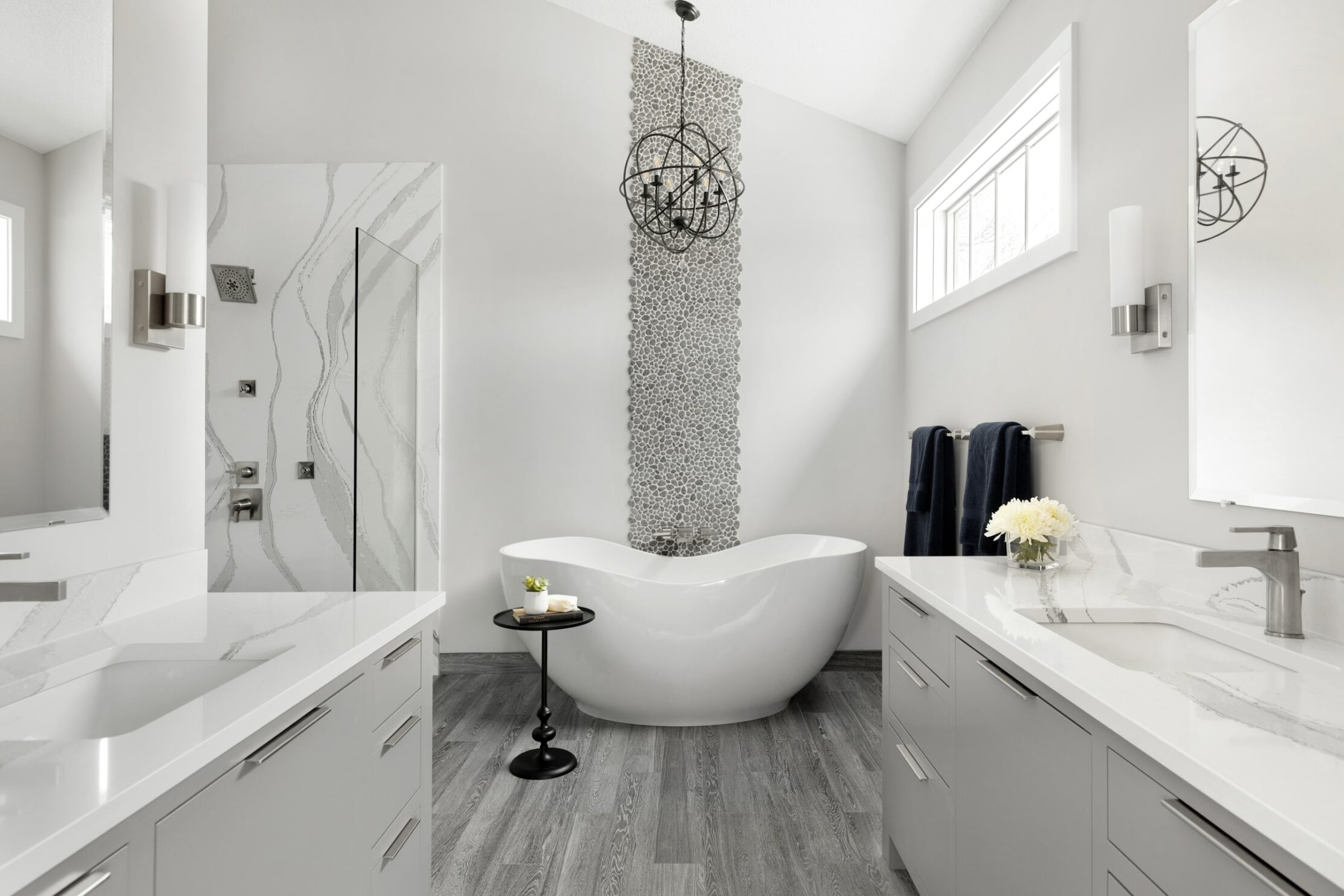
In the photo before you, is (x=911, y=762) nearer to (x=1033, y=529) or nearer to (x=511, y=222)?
(x=1033, y=529)

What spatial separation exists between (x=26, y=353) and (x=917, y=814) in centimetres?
204

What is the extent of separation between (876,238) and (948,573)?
239 cm

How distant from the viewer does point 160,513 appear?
155 centimetres

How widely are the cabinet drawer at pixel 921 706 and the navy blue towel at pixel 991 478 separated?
58cm

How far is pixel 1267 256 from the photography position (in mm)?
1309

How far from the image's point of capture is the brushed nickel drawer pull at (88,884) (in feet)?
2.15

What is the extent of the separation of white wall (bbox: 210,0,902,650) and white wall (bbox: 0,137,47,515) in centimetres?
236

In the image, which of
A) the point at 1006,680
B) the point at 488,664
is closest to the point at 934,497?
the point at 1006,680

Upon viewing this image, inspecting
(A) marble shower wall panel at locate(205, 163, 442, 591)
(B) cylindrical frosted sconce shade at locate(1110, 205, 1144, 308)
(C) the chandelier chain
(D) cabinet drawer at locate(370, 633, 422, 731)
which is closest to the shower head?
(A) marble shower wall panel at locate(205, 163, 442, 591)

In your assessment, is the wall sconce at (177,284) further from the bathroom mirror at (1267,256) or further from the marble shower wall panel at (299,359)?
the bathroom mirror at (1267,256)

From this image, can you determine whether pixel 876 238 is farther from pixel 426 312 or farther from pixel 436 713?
pixel 436 713

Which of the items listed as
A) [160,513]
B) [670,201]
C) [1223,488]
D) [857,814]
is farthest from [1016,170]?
[160,513]

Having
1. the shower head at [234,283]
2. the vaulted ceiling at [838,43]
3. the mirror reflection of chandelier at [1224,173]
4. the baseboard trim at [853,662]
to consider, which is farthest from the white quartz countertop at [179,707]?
the vaulted ceiling at [838,43]

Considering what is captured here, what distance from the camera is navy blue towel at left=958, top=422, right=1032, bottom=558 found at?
7.31 ft
